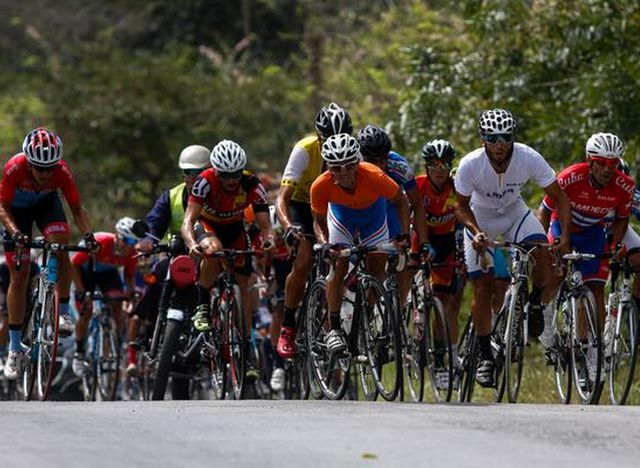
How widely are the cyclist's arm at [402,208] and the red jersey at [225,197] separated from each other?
1821 millimetres

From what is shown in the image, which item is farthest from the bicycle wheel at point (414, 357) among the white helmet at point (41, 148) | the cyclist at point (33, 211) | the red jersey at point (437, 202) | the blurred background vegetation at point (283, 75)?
the blurred background vegetation at point (283, 75)

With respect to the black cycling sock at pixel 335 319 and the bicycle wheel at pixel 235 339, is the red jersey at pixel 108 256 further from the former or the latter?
the black cycling sock at pixel 335 319

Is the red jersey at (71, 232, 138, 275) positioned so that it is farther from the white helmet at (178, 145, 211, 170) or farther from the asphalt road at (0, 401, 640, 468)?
the asphalt road at (0, 401, 640, 468)

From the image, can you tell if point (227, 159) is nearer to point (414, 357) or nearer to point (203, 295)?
point (203, 295)

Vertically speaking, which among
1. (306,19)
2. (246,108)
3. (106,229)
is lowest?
(106,229)

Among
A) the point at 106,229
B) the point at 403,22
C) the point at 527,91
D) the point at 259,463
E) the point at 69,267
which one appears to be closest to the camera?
the point at 259,463

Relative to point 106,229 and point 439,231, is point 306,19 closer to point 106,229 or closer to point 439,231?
point 106,229

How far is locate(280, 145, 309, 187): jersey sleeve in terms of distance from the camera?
15.0 metres

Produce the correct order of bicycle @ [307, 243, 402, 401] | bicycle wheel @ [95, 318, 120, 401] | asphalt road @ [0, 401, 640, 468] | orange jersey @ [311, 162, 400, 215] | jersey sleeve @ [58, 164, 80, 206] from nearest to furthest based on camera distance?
1. asphalt road @ [0, 401, 640, 468]
2. bicycle @ [307, 243, 402, 401]
3. orange jersey @ [311, 162, 400, 215]
4. jersey sleeve @ [58, 164, 80, 206]
5. bicycle wheel @ [95, 318, 120, 401]

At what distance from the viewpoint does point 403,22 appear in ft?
117

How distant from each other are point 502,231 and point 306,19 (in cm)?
2860

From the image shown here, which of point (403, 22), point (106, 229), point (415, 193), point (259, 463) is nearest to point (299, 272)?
point (415, 193)

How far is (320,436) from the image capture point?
34.6ft

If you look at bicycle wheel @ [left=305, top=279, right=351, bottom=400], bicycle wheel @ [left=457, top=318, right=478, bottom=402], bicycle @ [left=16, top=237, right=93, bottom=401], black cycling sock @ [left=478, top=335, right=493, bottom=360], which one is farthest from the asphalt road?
bicycle @ [left=16, top=237, right=93, bottom=401]
